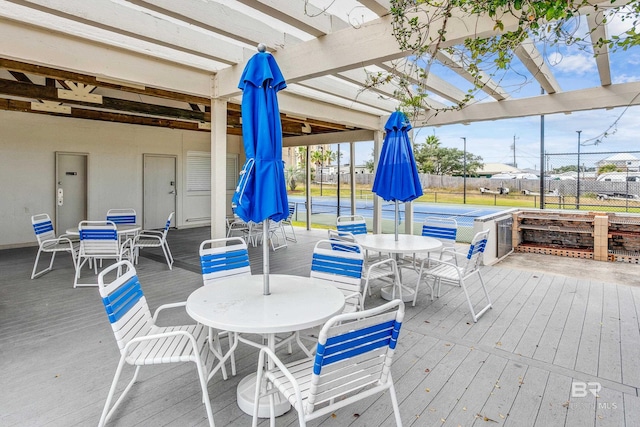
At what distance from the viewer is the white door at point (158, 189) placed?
9.16 m

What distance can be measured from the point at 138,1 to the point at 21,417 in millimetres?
2823

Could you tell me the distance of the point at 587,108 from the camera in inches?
187

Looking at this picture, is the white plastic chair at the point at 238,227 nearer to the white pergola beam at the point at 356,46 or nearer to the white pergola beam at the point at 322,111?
the white pergola beam at the point at 322,111

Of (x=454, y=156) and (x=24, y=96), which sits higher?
(x=454, y=156)

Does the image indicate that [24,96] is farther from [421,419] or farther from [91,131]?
[421,419]

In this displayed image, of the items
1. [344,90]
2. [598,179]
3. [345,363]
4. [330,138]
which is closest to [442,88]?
[344,90]

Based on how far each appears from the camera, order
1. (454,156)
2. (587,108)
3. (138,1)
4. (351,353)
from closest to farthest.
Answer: (351,353), (138,1), (587,108), (454,156)

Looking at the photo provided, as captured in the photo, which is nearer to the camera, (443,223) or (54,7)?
(54,7)

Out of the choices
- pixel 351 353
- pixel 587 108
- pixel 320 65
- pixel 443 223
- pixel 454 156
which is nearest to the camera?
pixel 351 353

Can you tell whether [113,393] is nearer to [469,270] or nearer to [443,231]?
[469,270]

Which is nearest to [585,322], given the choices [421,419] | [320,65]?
[421,419]
